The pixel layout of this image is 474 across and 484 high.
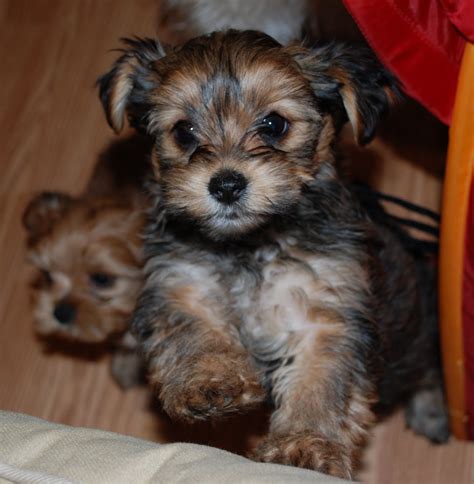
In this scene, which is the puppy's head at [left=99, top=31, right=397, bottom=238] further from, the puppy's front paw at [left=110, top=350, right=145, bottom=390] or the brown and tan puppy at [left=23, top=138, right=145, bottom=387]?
the puppy's front paw at [left=110, top=350, right=145, bottom=390]

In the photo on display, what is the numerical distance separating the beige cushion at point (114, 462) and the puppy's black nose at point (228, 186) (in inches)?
31.0

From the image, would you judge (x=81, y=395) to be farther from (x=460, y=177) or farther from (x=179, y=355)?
(x=460, y=177)

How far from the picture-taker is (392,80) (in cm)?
294

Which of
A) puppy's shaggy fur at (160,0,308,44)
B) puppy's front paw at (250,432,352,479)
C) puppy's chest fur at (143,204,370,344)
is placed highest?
puppy's shaggy fur at (160,0,308,44)

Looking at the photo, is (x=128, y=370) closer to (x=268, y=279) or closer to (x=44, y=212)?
(x=44, y=212)

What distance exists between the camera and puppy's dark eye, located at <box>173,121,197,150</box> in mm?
2854

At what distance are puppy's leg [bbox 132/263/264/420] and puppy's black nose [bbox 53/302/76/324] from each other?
986 mm

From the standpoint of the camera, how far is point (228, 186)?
8.55 ft

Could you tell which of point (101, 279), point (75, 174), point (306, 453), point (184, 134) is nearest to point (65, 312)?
point (101, 279)

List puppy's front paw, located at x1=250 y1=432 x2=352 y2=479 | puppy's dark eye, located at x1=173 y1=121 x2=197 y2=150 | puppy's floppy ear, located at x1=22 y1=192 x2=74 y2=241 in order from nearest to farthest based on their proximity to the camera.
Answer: puppy's front paw, located at x1=250 y1=432 x2=352 y2=479 → puppy's dark eye, located at x1=173 y1=121 x2=197 y2=150 → puppy's floppy ear, located at x1=22 y1=192 x2=74 y2=241

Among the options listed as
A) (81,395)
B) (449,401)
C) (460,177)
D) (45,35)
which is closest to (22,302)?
(81,395)

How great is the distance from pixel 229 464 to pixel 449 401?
1.78 meters

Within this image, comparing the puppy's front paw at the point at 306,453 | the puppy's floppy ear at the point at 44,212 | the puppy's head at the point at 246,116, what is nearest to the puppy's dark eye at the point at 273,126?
the puppy's head at the point at 246,116

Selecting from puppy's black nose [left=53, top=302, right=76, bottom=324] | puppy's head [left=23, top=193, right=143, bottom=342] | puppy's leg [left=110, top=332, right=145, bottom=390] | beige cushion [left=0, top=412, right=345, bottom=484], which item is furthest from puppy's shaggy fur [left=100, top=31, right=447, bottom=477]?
puppy's leg [left=110, top=332, right=145, bottom=390]
